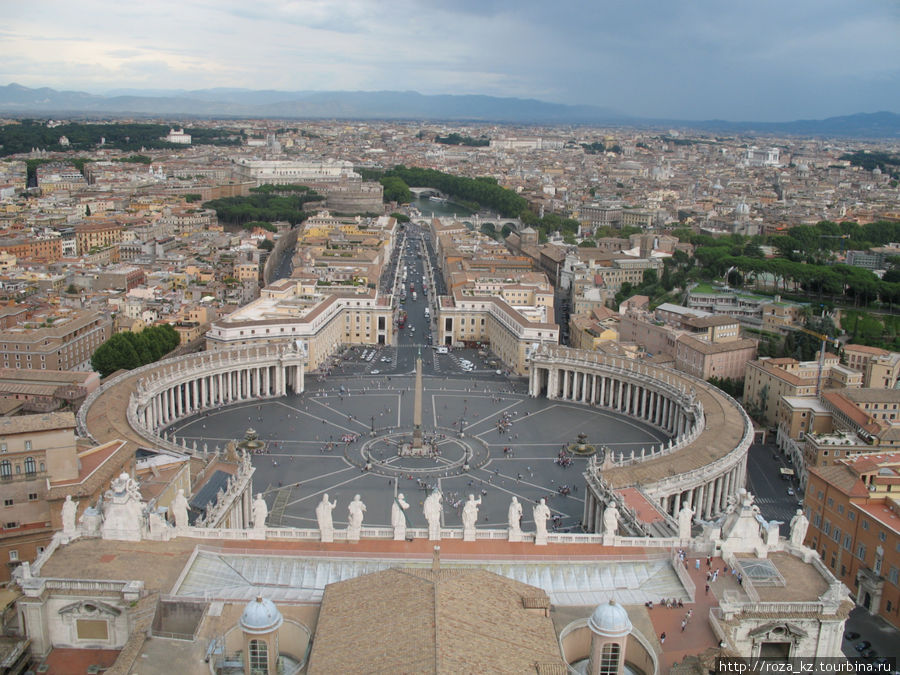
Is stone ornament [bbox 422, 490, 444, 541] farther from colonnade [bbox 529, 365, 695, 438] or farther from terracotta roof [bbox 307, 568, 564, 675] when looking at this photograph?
colonnade [bbox 529, 365, 695, 438]

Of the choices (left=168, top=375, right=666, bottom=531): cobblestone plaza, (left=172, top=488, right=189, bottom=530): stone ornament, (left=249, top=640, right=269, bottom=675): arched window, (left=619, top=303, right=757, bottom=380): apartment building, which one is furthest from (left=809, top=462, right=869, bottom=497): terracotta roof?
(left=249, top=640, right=269, bottom=675): arched window

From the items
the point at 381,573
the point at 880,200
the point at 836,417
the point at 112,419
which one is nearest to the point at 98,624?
the point at 381,573

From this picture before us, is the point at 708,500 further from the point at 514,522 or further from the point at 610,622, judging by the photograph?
the point at 610,622

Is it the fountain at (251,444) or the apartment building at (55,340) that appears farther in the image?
the apartment building at (55,340)

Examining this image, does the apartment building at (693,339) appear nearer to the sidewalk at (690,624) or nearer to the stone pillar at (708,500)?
the stone pillar at (708,500)

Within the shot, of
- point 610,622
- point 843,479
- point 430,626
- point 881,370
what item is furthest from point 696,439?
point 430,626

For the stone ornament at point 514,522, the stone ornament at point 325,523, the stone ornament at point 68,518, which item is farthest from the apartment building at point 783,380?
the stone ornament at point 68,518
